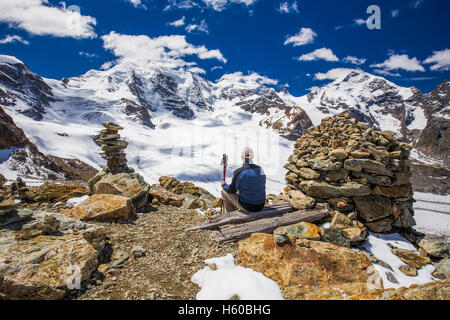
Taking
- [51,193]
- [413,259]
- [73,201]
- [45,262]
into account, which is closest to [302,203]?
[413,259]

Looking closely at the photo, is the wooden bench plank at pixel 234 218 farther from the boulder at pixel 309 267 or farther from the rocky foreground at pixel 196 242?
the boulder at pixel 309 267

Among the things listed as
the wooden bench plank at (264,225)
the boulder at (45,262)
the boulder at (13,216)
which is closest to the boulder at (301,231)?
the wooden bench plank at (264,225)

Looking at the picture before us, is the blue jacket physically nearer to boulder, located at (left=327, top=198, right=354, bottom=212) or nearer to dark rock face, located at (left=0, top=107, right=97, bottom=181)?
boulder, located at (left=327, top=198, right=354, bottom=212)

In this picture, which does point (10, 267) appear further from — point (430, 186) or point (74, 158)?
point (430, 186)

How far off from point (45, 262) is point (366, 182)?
423 inches

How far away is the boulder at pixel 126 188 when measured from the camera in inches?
389

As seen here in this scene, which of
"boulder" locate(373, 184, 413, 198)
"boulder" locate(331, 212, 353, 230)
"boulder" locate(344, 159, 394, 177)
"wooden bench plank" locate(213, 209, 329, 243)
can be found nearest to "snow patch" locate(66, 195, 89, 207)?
"wooden bench plank" locate(213, 209, 329, 243)

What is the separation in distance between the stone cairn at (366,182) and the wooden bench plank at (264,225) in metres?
0.54

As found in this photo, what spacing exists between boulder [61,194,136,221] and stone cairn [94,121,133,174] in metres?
4.13

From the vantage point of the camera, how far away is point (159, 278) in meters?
4.98

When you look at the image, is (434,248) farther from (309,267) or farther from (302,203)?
(309,267)

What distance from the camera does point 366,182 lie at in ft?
30.2

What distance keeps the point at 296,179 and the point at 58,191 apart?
1143 cm

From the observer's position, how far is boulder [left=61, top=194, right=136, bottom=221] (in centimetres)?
772
